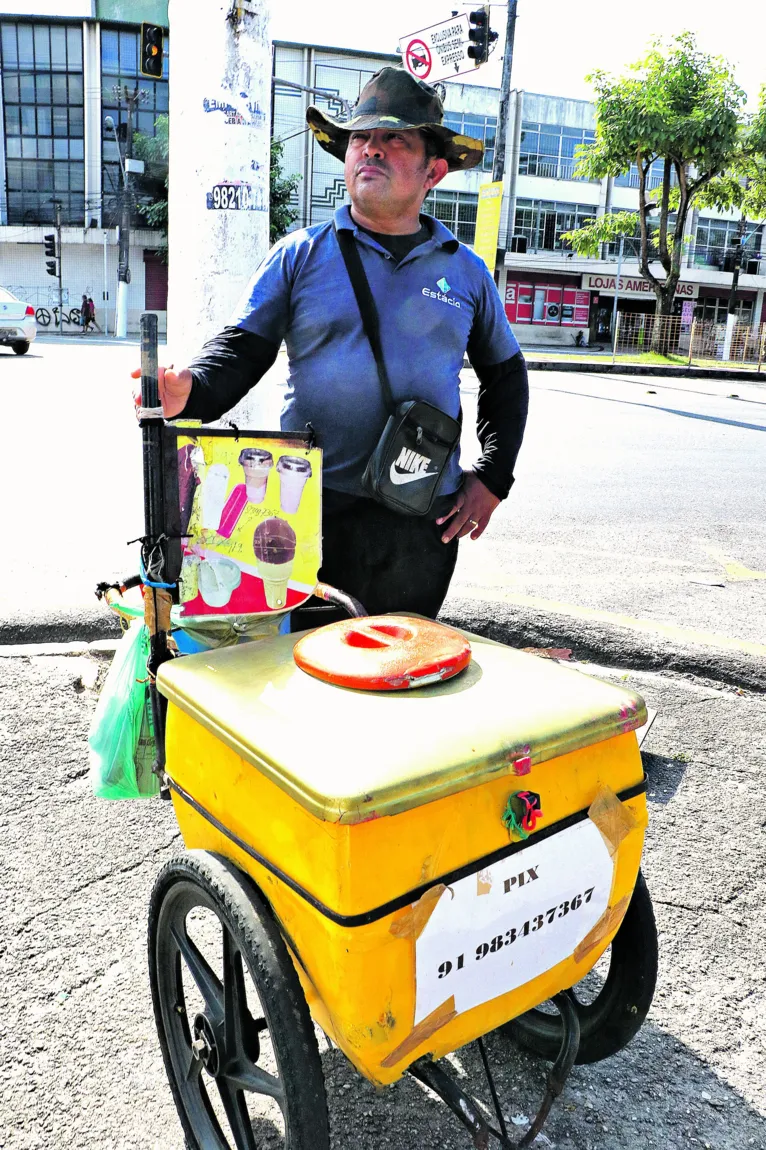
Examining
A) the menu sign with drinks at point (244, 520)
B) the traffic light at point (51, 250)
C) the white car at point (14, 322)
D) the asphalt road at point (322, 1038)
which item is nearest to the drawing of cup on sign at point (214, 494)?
the menu sign with drinks at point (244, 520)

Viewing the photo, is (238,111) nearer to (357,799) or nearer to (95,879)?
(95,879)

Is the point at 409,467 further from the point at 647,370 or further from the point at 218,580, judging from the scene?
the point at 647,370

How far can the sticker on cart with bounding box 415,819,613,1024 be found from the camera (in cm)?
138

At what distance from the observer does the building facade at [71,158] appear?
143 feet

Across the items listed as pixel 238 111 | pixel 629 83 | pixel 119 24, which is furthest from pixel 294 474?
pixel 119 24

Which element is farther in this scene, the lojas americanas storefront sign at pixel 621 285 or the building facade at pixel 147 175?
the lojas americanas storefront sign at pixel 621 285

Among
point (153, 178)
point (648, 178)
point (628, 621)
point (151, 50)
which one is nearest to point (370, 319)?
point (628, 621)

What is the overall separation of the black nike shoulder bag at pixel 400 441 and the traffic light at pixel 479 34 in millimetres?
11988

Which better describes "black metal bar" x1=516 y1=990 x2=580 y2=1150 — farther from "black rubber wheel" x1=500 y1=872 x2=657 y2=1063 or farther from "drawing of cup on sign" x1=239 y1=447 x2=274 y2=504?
"drawing of cup on sign" x1=239 y1=447 x2=274 y2=504

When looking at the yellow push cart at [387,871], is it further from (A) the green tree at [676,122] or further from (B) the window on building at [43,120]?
(B) the window on building at [43,120]

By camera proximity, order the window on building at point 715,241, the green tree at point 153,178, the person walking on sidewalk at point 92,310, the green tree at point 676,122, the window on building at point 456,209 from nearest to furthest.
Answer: the green tree at point 676,122 < the person walking on sidewalk at point 92,310 < the green tree at point 153,178 < the window on building at point 456,209 < the window on building at point 715,241

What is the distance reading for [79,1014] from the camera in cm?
209

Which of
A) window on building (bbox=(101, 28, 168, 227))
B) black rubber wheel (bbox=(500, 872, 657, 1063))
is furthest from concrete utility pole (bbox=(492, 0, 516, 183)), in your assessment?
window on building (bbox=(101, 28, 168, 227))

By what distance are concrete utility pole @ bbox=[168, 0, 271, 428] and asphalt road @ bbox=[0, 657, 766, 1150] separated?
6.37 feet
